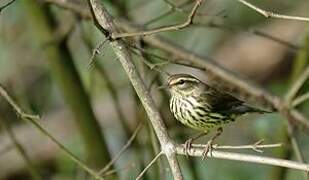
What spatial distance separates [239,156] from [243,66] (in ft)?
25.2

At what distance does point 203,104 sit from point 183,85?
159 millimetres

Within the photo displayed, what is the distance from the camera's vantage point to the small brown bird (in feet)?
16.4

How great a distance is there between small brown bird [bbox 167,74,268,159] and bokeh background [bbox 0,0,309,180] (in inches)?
6.8

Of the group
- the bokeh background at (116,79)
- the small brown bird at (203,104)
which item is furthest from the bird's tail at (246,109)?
the bokeh background at (116,79)

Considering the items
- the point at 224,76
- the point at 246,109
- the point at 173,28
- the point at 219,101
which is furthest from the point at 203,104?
the point at 173,28

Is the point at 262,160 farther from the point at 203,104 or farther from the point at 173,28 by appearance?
the point at 203,104

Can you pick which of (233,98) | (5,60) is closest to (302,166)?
(233,98)

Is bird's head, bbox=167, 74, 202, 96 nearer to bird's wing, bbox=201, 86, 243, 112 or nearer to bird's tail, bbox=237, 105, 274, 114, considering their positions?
bird's wing, bbox=201, 86, 243, 112

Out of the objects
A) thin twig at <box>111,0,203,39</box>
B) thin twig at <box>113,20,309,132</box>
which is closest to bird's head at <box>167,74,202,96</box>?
thin twig at <box>113,20,309,132</box>

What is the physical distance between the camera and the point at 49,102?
10.3 meters

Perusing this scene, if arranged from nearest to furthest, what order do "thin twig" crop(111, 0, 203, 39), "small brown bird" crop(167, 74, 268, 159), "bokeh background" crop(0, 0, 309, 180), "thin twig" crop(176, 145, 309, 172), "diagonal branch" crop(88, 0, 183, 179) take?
"thin twig" crop(176, 145, 309, 172) → "thin twig" crop(111, 0, 203, 39) → "diagonal branch" crop(88, 0, 183, 179) → "small brown bird" crop(167, 74, 268, 159) → "bokeh background" crop(0, 0, 309, 180)

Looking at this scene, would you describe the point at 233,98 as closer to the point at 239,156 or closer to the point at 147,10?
the point at 239,156

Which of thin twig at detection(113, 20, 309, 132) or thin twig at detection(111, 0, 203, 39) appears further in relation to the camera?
thin twig at detection(113, 20, 309, 132)

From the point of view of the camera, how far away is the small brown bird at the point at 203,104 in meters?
4.99
